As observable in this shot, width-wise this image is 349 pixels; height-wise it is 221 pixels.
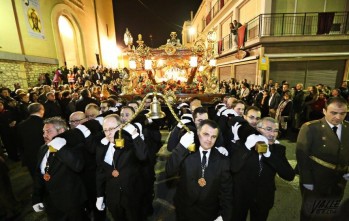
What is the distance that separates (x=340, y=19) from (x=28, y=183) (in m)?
17.3

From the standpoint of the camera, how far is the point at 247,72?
1443 centimetres

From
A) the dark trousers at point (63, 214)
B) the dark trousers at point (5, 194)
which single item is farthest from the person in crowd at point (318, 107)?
the dark trousers at point (5, 194)

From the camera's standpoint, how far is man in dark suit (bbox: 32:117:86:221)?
7.93 feet

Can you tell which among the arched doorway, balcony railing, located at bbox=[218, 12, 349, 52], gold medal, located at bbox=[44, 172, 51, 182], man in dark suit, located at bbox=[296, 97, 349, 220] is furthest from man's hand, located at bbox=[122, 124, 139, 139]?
the arched doorway

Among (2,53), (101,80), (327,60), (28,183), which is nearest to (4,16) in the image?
(2,53)

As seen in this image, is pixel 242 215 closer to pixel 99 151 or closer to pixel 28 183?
pixel 99 151

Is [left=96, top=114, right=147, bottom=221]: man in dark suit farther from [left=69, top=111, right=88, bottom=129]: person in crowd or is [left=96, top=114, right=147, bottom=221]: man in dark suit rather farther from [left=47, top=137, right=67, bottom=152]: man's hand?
[left=69, top=111, right=88, bottom=129]: person in crowd

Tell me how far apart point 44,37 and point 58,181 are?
50.3 feet

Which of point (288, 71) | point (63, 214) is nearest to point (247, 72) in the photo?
point (288, 71)

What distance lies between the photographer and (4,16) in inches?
396

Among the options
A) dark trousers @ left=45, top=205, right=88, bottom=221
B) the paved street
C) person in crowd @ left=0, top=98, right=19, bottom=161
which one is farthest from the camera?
person in crowd @ left=0, top=98, right=19, bottom=161

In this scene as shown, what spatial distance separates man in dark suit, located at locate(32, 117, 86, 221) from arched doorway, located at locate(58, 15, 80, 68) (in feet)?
65.6

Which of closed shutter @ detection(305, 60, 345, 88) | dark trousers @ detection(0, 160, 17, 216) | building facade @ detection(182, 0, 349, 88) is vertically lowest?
dark trousers @ detection(0, 160, 17, 216)

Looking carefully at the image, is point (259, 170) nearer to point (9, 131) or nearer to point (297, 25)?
point (9, 131)
